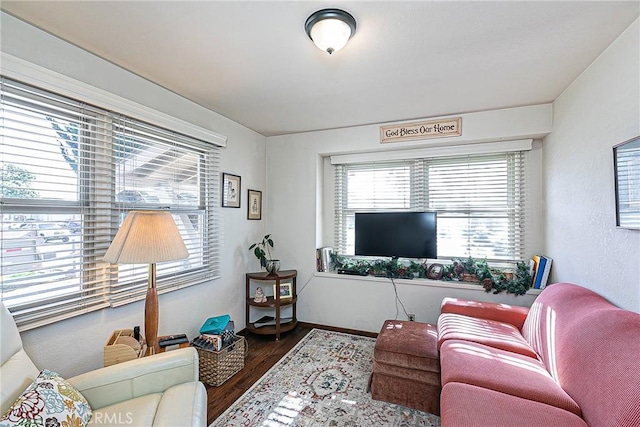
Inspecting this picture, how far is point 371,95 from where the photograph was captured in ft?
8.10

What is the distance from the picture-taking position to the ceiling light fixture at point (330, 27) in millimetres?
1424

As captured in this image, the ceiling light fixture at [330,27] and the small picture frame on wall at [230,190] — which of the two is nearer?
the ceiling light fixture at [330,27]

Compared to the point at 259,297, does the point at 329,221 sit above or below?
above

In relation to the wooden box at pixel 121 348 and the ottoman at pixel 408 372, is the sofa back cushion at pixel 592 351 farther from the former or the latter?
the wooden box at pixel 121 348

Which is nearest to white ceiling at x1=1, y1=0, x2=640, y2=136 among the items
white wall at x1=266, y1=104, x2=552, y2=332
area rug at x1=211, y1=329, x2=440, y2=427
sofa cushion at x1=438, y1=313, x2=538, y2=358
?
white wall at x1=266, y1=104, x2=552, y2=332

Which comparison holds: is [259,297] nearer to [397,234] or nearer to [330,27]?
[397,234]

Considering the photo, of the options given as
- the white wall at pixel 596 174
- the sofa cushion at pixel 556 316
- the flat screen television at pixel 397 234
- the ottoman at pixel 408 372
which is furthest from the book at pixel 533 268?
the ottoman at pixel 408 372

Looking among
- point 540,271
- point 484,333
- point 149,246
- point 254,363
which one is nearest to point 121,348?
point 149,246

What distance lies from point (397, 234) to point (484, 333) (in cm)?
127

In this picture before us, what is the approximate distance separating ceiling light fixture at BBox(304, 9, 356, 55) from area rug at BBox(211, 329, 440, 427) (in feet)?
7.75

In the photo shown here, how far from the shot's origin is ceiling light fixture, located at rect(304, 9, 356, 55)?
142 centimetres

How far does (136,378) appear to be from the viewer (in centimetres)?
146

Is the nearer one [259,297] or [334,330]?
[259,297]

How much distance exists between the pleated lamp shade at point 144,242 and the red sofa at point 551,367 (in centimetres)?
176
